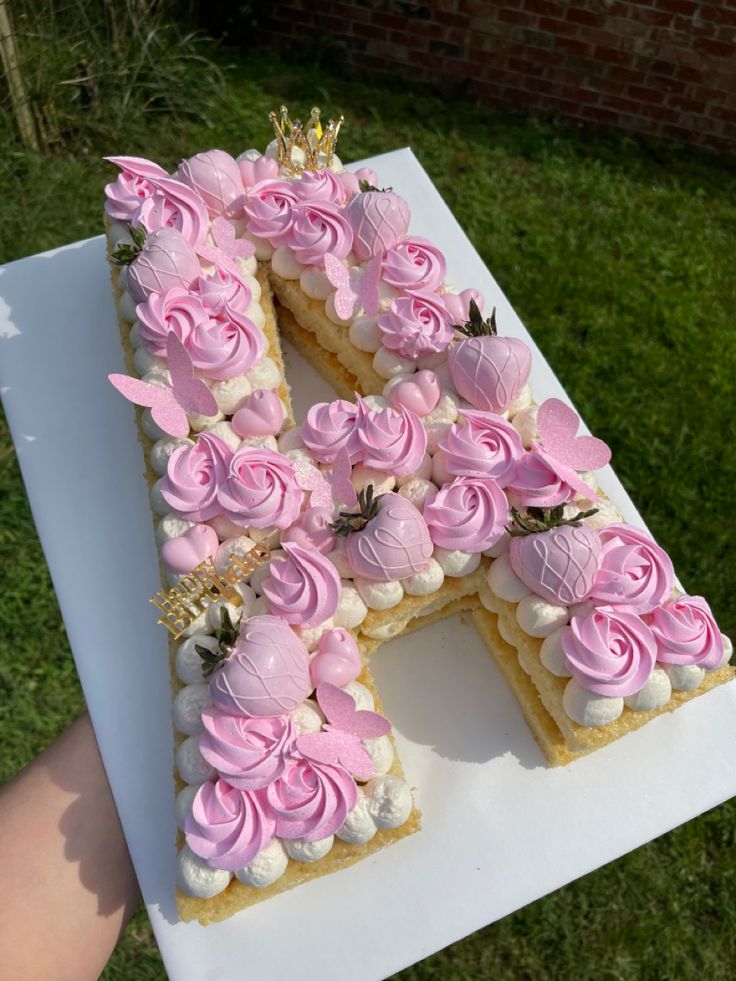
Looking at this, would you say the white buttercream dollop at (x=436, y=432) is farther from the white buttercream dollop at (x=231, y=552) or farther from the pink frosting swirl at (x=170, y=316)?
the pink frosting swirl at (x=170, y=316)

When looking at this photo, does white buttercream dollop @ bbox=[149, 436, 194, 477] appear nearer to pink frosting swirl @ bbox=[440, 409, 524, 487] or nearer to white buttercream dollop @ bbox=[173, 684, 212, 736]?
white buttercream dollop @ bbox=[173, 684, 212, 736]

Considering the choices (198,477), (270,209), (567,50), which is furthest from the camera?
(567,50)

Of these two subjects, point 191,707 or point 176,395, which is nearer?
point 191,707

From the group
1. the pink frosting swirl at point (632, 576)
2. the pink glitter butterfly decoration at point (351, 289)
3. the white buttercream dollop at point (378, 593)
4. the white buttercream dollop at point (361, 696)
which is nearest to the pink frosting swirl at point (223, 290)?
the pink glitter butterfly decoration at point (351, 289)

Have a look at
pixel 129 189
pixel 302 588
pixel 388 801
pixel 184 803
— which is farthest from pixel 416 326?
pixel 184 803

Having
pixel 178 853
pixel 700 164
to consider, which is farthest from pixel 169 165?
pixel 178 853

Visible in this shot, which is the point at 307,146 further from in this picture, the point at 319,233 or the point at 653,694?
the point at 653,694

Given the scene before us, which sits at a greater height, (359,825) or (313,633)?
(313,633)
